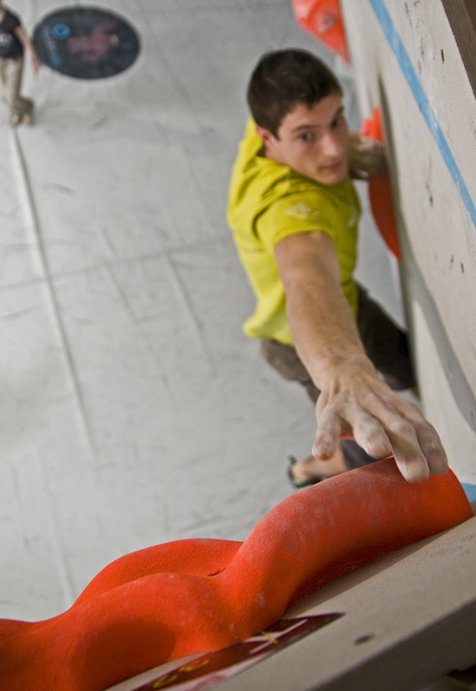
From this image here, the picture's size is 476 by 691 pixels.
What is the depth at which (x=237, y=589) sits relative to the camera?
0.61m

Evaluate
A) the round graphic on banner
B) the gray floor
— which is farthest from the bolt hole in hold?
the round graphic on banner

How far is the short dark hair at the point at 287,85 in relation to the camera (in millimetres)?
1215

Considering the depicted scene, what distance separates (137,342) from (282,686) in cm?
159

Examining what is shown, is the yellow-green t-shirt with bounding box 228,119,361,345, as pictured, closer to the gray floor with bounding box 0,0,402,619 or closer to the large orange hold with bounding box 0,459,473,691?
the gray floor with bounding box 0,0,402,619

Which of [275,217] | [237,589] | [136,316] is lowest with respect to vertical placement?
[136,316]

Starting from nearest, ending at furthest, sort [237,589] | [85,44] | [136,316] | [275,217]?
[237,589], [275,217], [136,316], [85,44]

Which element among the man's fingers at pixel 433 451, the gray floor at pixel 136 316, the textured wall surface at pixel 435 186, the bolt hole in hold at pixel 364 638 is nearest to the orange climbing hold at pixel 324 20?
the gray floor at pixel 136 316

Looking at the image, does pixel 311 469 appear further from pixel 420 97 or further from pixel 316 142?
pixel 420 97

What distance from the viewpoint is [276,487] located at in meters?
1.71

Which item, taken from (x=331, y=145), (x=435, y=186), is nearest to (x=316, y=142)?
(x=331, y=145)

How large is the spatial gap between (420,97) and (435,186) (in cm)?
10

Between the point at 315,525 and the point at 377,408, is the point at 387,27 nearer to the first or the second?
the point at 377,408

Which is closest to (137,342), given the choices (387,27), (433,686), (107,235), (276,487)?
(107,235)

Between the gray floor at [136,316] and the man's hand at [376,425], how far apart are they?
0.93 meters
